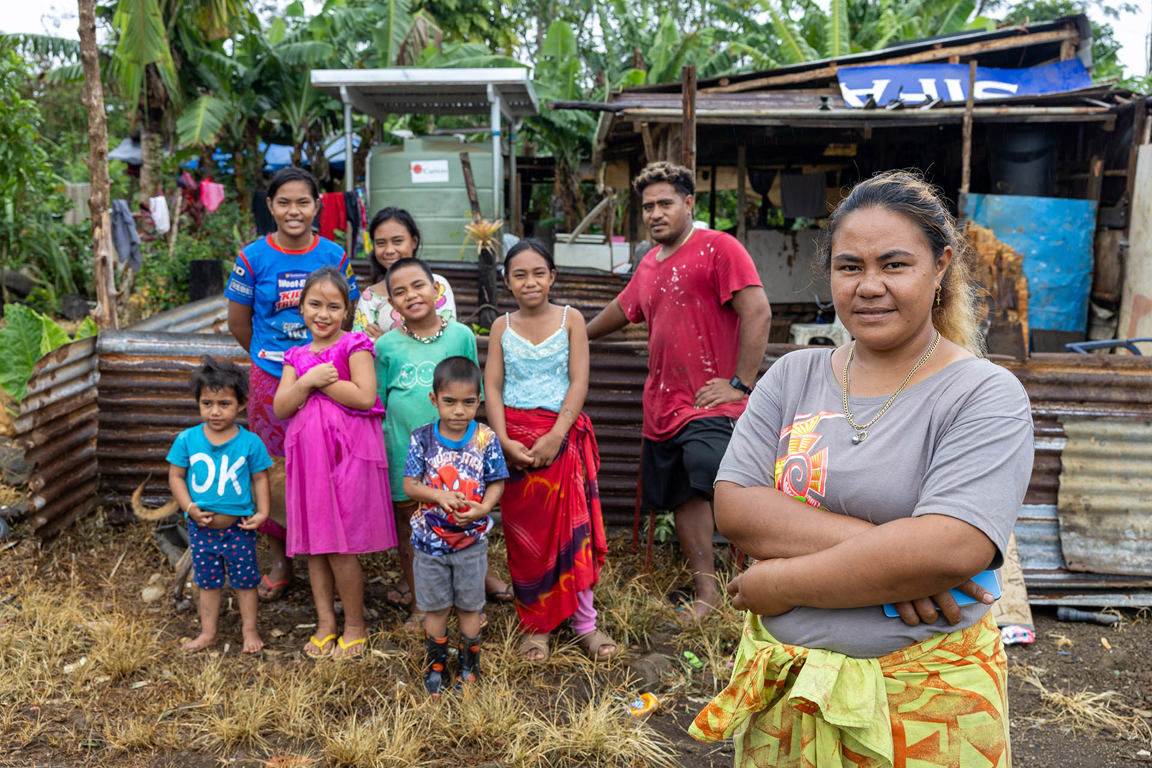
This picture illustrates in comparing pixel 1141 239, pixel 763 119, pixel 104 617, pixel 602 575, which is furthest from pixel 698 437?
pixel 1141 239

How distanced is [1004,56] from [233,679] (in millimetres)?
11896

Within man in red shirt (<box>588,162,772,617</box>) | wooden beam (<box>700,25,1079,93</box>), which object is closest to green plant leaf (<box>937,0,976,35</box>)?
wooden beam (<box>700,25,1079,93</box>)

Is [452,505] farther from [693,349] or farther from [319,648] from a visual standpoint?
[693,349]

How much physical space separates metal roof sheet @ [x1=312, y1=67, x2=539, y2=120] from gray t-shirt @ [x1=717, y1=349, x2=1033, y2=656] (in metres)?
8.47

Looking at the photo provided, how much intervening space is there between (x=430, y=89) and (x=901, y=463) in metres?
9.38

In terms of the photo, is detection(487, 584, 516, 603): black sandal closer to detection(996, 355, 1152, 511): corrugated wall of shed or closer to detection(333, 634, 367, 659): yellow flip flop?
detection(333, 634, 367, 659): yellow flip flop

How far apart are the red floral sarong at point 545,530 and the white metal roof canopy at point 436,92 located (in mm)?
6937

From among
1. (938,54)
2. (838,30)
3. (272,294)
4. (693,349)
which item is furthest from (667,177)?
(838,30)

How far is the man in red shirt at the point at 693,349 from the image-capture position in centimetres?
357

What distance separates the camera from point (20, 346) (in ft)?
18.2

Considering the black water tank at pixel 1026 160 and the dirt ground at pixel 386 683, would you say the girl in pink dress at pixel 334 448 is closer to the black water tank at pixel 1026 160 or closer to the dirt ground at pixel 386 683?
the dirt ground at pixel 386 683

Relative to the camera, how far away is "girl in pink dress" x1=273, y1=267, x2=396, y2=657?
333cm

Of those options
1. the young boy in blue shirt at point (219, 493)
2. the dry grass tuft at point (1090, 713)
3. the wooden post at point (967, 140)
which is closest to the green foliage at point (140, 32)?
the young boy in blue shirt at point (219, 493)

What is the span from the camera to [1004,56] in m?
10.8
